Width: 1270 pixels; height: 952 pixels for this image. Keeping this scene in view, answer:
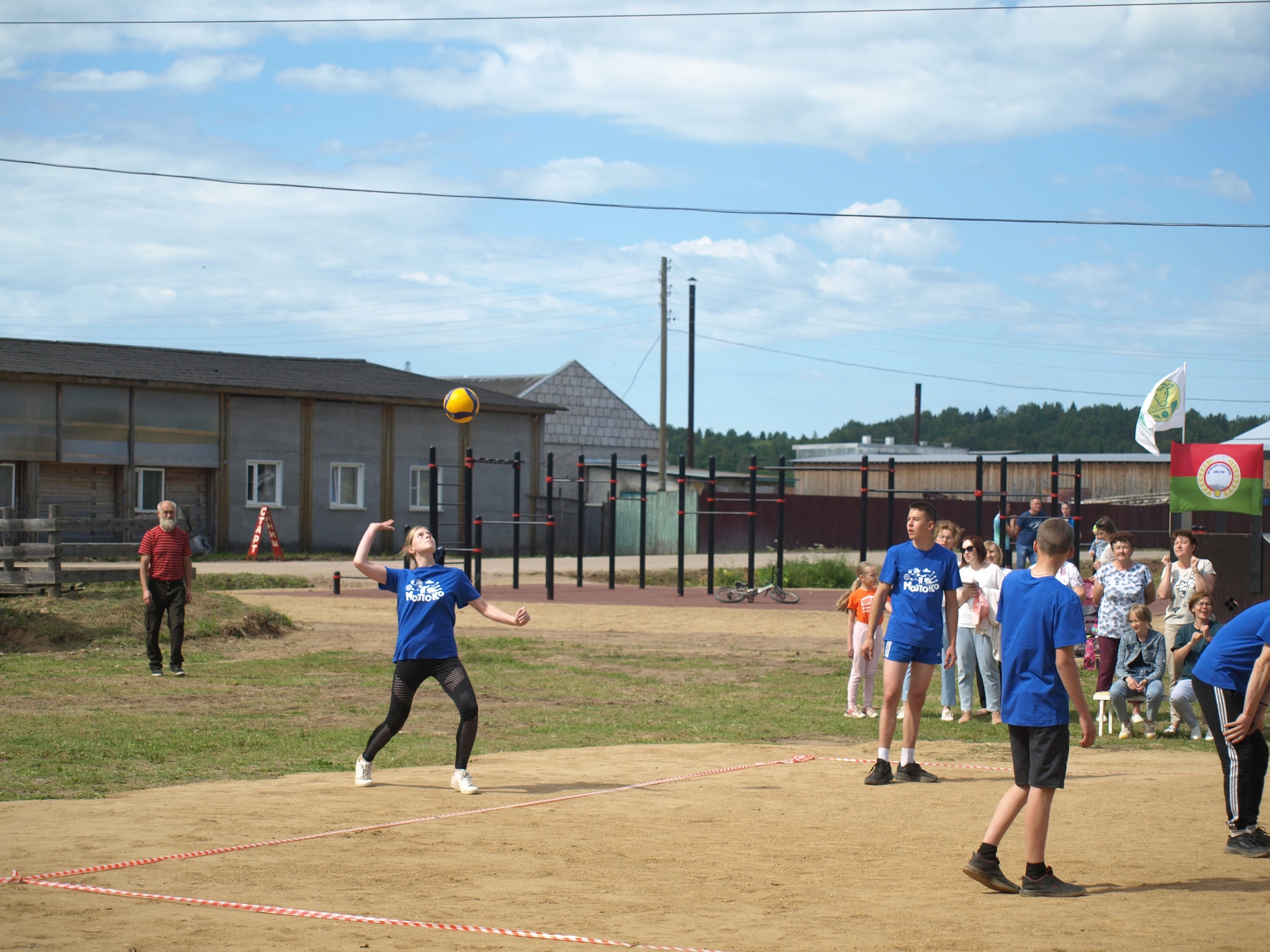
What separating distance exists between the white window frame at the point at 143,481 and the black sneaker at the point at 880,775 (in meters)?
29.2

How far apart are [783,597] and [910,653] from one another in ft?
54.7

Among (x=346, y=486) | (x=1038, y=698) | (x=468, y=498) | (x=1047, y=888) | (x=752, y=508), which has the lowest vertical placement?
(x=1047, y=888)

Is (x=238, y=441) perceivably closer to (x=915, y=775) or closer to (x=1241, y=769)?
(x=915, y=775)

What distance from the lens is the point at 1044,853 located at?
21.4ft

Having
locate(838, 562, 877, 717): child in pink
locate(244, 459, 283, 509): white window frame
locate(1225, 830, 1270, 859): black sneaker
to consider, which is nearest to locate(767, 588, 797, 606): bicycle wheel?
locate(838, 562, 877, 717): child in pink

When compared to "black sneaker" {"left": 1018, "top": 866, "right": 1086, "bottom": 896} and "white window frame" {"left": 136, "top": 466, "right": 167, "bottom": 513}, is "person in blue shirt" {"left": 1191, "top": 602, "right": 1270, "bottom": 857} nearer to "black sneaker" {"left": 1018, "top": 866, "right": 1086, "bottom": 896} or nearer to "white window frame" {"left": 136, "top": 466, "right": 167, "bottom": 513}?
"black sneaker" {"left": 1018, "top": 866, "right": 1086, "bottom": 896}

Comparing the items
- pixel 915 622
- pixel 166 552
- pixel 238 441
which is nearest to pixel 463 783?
pixel 915 622

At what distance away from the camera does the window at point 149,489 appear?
34156mm

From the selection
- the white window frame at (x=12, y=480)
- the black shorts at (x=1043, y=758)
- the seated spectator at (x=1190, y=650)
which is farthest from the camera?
the white window frame at (x=12, y=480)

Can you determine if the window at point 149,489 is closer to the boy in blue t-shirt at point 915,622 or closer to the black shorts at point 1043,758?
the boy in blue t-shirt at point 915,622

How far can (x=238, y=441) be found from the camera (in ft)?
116

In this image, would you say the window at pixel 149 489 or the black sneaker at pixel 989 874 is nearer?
the black sneaker at pixel 989 874

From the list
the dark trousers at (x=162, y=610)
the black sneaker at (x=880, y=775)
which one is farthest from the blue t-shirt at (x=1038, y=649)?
the dark trousers at (x=162, y=610)

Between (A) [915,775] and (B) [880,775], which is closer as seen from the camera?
(B) [880,775]
